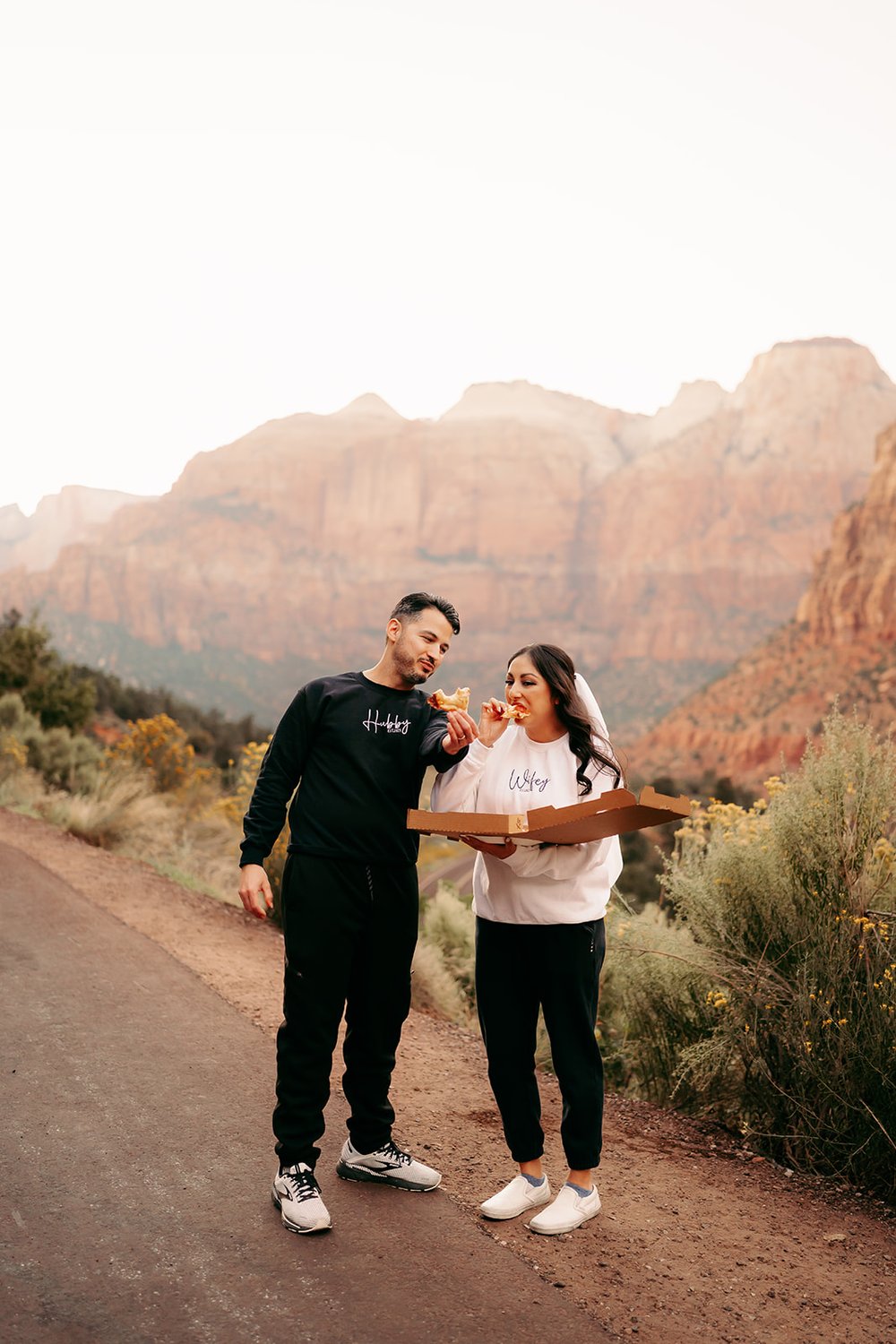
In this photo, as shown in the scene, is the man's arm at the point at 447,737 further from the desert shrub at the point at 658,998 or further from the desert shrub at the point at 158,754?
the desert shrub at the point at 158,754

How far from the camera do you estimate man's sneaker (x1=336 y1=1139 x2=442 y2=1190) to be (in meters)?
4.23

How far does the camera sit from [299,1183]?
3.88m

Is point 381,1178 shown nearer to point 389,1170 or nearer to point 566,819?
point 389,1170

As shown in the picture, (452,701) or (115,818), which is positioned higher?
(452,701)

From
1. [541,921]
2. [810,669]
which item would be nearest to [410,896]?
[541,921]

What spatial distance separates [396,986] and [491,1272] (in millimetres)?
984

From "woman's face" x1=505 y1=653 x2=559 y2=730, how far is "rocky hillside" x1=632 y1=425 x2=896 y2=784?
53581 millimetres

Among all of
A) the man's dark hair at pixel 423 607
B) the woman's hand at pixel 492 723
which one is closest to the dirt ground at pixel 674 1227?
the woman's hand at pixel 492 723

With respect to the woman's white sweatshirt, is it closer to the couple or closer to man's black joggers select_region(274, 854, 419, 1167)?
the couple

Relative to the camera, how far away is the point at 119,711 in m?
34.5

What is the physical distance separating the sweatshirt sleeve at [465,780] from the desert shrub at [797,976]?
210cm

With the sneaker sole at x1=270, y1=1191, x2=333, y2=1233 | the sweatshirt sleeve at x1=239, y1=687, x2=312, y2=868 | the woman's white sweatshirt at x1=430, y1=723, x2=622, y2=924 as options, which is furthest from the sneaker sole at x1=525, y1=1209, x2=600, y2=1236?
the sweatshirt sleeve at x1=239, y1=687, x2=312, y2=868

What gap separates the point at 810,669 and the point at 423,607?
65.4 m

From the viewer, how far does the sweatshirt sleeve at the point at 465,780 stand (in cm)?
398
